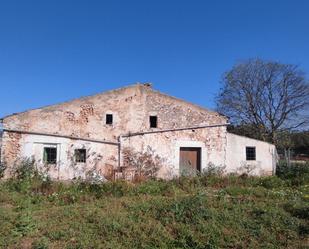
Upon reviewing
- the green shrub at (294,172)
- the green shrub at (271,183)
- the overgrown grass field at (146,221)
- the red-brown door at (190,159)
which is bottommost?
the overgrown grass field at (146,221)

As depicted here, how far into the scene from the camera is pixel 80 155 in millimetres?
15875

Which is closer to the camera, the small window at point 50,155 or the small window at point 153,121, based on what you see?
the small window at point 50,155

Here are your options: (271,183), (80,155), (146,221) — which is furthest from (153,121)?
(146,221)

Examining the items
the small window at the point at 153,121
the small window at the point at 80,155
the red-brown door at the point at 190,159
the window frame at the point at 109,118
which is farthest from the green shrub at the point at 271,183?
the small window at the point at 80,155

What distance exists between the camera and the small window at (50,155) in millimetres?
15384

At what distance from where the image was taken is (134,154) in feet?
54.0

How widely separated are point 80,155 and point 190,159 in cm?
595

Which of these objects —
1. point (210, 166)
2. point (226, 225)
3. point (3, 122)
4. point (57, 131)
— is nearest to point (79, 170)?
point (57, 131)

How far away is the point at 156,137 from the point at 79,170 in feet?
14.4

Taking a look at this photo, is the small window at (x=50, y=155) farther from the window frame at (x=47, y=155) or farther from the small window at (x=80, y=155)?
the small window at (x=80, y=155)

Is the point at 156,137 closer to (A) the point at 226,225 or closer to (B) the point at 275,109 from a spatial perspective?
(A) the point at 226,225

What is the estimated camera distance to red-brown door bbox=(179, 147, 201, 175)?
56.2 feet

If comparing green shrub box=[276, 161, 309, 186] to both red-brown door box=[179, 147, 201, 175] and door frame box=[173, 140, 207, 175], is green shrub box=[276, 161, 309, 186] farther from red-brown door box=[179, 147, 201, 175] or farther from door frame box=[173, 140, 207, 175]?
red-brown door box=[179, 147, 201, 175]

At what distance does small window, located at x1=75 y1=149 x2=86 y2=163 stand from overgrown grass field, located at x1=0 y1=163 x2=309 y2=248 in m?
5.14
